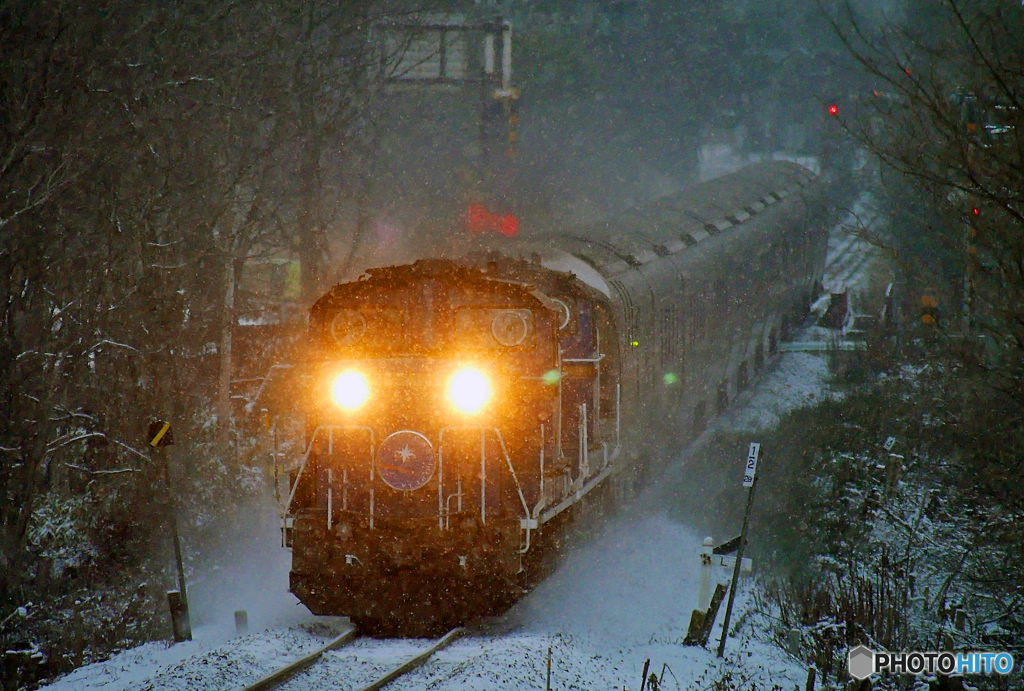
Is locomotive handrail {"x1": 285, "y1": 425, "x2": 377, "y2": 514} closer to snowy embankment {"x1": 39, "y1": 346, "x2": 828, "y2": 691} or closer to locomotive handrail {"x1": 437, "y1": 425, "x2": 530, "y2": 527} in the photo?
locomotive handrail {"x1": 437, "y1": 425, "x2": 530, "y2": 527}

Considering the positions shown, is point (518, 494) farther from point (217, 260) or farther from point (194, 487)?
point (217, 260)

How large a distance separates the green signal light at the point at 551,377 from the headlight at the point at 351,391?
73.5 inches

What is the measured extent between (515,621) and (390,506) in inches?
76.5

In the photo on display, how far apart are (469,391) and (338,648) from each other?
2.75 meters

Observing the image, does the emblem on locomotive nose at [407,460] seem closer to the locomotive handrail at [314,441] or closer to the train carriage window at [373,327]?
the locomotive handrail at [314,441]

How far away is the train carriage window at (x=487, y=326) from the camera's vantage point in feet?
31.9

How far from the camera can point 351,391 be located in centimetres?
959

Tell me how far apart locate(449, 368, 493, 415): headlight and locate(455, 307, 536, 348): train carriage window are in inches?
12.9

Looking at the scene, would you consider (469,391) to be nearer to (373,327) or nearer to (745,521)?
(373,327)

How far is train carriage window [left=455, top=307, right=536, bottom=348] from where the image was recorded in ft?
31.9

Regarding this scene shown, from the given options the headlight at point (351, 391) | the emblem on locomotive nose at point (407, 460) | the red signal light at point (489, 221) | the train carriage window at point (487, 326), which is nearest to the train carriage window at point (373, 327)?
the headlight at point (351, 391)

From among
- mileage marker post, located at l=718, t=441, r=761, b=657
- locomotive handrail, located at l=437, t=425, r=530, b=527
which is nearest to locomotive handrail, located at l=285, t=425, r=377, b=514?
locomotive handrail, located at l=437, t=425, r=530, b=527

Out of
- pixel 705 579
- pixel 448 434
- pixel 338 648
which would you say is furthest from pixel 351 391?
pixel 705 579

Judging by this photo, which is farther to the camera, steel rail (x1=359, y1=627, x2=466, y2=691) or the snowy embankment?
the snowy embankment
